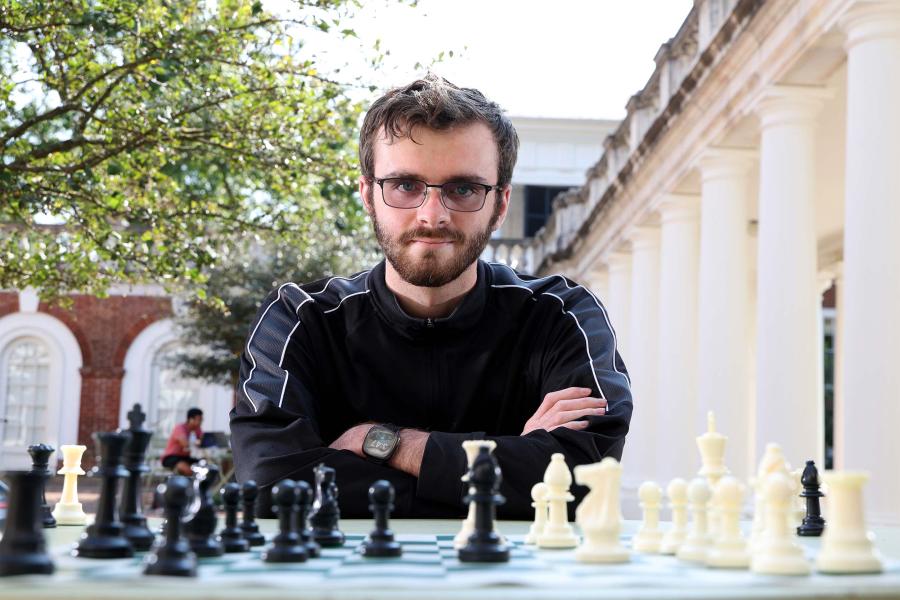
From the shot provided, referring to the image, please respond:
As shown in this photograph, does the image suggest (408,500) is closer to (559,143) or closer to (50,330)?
(50,330)

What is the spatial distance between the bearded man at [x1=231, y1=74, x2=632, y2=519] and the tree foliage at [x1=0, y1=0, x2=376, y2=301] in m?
6.00

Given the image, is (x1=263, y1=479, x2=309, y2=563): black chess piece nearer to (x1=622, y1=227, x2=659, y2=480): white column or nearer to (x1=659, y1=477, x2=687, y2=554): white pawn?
(x1=659, y1=477, x2=687, y2=554): white pawn

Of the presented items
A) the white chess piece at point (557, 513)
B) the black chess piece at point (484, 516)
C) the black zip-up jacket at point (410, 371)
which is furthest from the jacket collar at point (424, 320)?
the black chess piece at point (484, 516)


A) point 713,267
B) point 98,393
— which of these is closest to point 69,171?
point 713,267

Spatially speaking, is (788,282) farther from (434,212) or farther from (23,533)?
(23,533)

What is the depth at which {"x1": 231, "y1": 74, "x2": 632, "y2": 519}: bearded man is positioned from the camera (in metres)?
3.11

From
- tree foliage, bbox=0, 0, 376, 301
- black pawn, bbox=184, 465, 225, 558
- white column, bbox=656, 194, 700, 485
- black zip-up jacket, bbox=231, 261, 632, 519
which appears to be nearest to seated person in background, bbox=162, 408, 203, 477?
tree foliage, bbox=0, 0, 376, 301

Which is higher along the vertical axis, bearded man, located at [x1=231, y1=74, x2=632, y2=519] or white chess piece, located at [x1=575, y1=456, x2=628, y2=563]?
bearded man, located at [x1=231, y1=74, x2=632, y2=519]

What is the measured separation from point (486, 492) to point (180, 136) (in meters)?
8.57

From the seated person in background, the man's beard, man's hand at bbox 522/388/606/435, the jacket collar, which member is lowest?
the seated person in background

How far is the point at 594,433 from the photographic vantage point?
3193 mm

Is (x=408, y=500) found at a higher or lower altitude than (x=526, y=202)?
lower

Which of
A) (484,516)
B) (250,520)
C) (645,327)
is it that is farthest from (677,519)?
(645,327)

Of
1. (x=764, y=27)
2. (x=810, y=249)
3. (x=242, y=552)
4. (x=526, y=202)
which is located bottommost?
(x=242, y=552)
